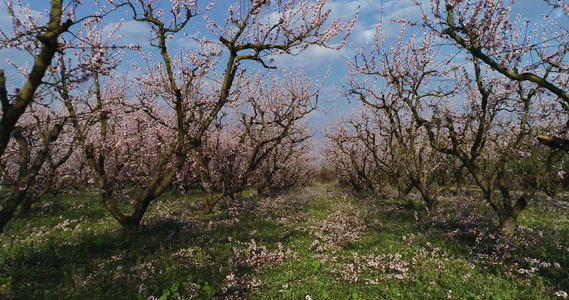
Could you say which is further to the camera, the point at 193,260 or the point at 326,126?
the point at 326,126

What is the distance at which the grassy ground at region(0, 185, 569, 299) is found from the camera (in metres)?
7.51

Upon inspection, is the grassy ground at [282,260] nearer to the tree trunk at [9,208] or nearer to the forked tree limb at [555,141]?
the tree trunk at [9,208]

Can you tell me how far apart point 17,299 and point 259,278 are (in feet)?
16.7

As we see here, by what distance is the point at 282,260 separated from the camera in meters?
9.62

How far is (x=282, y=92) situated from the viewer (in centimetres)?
2203

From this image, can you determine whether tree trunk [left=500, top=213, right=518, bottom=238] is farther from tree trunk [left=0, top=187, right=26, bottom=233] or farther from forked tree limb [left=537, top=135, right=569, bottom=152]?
tree trunk [left=0, top=187, right=26, bottom=233]

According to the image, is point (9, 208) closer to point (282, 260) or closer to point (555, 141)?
point (282, 260)

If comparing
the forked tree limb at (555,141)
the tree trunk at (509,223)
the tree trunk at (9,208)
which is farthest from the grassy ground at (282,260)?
the forked tree limb at (555,141)

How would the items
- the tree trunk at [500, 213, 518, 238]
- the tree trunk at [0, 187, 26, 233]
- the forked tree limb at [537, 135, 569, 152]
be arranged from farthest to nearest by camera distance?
the tree trunk at [500, 213, 518, 238]
the tree trunk at [0, 187, 26, 233]
the forked tree limb at [537, 135, 569, 152]

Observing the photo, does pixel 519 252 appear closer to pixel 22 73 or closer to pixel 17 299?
pixel 17 299

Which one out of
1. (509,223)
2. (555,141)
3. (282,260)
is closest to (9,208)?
(282,260)

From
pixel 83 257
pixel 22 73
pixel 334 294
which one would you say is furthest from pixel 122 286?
pixel 22 73

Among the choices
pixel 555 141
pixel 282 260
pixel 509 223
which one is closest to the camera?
pixel 555 141

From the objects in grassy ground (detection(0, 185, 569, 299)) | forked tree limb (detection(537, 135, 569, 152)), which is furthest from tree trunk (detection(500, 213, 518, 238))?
forked tree limb (detection(537, 135, 569, 152))
